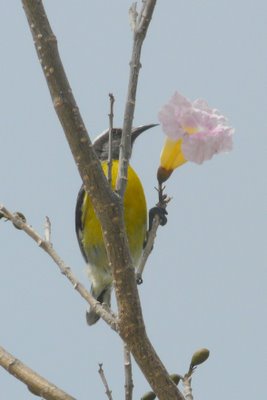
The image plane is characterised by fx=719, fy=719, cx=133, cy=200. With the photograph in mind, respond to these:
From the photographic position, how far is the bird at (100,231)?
5.86 meters

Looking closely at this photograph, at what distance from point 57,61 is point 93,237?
3804mm

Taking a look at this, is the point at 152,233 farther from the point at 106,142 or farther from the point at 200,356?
the point at 106,142

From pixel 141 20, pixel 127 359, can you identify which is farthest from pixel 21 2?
pixel 127 359

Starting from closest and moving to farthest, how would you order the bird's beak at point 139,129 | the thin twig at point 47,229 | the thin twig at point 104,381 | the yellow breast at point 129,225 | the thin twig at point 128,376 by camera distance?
the thin twig at point 128,376
the thin twig at point 104,381
the thin twig at point 47,229
the yellow breast at point 129,225
the bird's beak at point 139,129

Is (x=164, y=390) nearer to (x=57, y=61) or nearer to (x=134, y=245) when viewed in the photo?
(x=57, y=61)

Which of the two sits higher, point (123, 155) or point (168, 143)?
point (168, 143)

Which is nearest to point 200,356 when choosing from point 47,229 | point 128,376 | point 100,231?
point 128,376

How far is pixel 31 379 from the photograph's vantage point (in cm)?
265

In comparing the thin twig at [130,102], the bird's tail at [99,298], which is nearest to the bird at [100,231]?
the bird's tail at [99,298]

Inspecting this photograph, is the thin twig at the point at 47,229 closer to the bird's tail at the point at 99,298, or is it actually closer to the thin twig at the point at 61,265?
the thin twig at the point at 61,265

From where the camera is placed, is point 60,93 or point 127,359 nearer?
point 60,93

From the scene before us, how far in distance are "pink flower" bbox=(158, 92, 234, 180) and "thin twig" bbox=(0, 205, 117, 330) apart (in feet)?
2.16

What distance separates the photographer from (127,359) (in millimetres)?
2762

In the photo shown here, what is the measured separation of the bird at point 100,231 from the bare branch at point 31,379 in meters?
3.10
